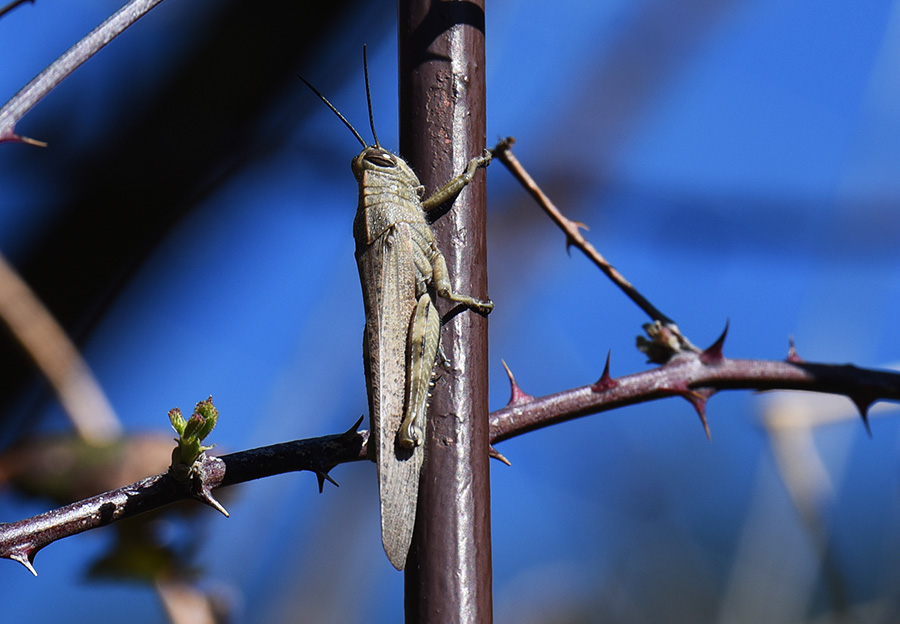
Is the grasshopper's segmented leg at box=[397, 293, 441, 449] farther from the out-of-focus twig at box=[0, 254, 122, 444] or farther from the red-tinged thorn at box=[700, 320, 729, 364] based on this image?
the out-of-focus twig at box=[0, 254, 122, 444]

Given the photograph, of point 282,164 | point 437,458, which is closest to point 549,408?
point 437,458

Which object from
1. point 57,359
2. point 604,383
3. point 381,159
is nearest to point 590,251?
point 604,383

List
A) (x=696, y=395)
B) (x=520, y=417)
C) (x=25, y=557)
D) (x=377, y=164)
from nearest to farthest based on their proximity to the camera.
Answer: (x=25, y=557)
(x=520, y=417)
(x=696, y=395)
(x=377, y=164)

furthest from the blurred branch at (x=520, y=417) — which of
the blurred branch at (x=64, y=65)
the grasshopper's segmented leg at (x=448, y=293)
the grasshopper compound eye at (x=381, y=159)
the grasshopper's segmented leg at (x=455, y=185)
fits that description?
the grasshopper compound eye at (x=381, y=159)

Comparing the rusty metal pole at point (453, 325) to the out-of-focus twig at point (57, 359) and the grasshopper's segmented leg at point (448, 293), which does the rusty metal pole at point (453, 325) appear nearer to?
the grasshopper's segmented leg at point (448, 293)

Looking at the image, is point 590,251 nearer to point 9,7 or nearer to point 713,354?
point 713,354

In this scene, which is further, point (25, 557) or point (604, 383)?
point (604, 383)

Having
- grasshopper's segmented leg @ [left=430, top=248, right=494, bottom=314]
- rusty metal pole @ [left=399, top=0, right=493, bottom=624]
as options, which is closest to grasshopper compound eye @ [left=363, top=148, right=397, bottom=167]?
rusty metal pole @ [left=399, top=0, right=493, bottom=624]
